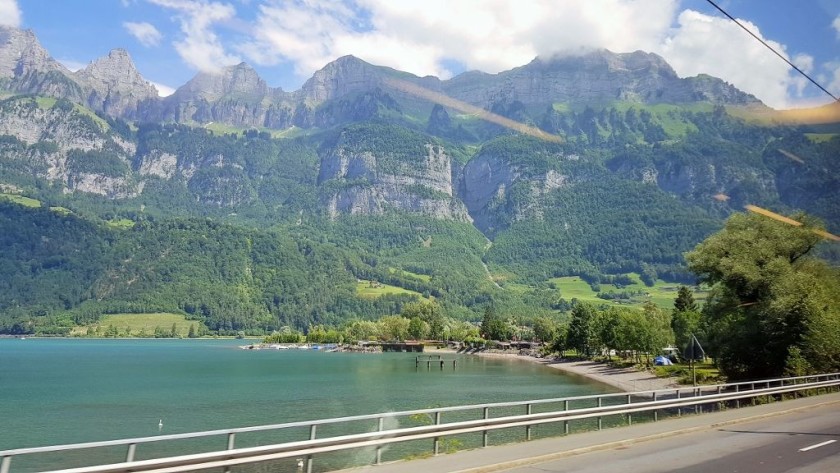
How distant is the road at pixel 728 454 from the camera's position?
1664cm

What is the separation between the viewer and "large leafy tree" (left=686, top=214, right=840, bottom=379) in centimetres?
4459

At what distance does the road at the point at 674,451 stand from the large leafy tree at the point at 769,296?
60.0 feet

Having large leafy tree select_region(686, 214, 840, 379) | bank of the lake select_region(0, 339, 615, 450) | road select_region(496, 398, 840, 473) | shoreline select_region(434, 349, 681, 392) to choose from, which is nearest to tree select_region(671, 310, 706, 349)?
shoreline select_region(434, 349, 681, 392)

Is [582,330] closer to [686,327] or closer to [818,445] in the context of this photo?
[686,327]

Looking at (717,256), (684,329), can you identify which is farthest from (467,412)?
(684,329)

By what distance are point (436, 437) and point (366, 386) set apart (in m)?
69.7

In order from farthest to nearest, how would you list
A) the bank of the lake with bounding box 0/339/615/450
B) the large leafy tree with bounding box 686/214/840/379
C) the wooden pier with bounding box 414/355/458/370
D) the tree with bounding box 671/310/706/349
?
the wooden pier with bounding box 414/355/458/370
the tree with bounding box 671/310/706/349
the bank of the lake with bounding box 0/339/615/450
the large leafy tree with bounding box 686/214/840/379

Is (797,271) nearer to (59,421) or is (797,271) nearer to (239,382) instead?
(59,421)

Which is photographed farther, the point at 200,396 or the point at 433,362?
the point at 433,362

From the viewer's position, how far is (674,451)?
20.0m

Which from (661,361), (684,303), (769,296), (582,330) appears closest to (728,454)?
(769,296)

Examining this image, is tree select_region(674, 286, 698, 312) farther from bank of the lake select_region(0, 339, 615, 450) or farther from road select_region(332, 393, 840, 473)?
road select_region(332, 393, 840, 473)

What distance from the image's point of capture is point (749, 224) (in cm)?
5344

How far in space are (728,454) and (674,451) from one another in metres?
1.56
